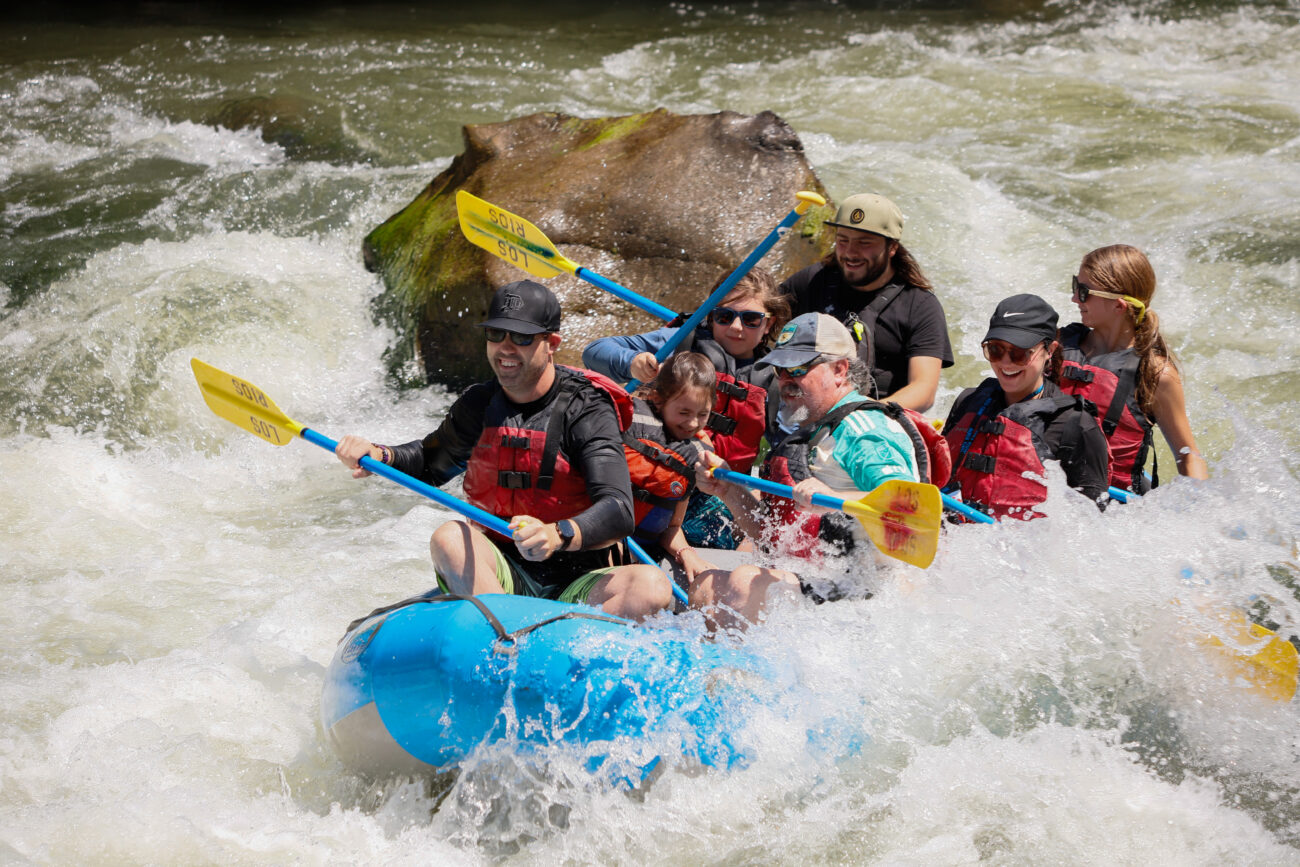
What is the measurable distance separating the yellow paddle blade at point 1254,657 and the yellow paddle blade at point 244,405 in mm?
2709

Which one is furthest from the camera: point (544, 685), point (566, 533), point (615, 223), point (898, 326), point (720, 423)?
point (615, 223)

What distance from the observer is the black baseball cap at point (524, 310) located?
2889 millimetres

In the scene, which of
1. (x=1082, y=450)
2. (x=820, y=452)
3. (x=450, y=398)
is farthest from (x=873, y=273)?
(x=450, y=398)

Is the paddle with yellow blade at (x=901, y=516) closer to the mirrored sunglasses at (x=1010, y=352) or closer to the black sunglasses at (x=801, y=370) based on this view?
the black sunglasses at (x=801, y=370)

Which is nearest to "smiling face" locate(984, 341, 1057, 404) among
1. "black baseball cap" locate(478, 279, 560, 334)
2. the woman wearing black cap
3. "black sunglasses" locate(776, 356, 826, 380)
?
the woman wearing black cap

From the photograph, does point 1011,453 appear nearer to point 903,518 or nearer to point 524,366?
point 903,518

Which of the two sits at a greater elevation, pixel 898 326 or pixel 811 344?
pixel 811 344

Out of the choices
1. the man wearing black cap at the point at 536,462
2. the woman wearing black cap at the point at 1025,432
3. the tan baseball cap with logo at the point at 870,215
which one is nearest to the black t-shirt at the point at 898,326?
the tan baseball cap with logo at the point at 870,215

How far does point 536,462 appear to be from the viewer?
298 cm

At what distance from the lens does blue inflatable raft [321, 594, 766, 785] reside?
106 inches

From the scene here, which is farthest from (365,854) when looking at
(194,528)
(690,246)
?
(690,246)

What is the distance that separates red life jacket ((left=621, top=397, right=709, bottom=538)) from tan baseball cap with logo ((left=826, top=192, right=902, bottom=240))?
0.93m

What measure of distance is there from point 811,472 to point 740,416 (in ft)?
1.87

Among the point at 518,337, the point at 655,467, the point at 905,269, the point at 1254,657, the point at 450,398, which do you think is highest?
the point at 518,337
